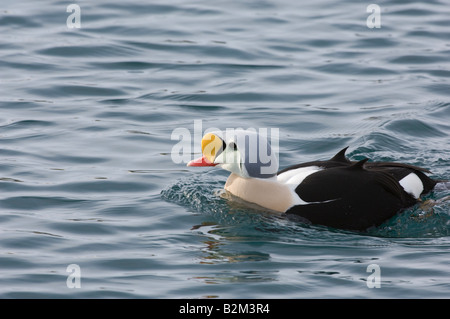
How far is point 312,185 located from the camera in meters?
5.91

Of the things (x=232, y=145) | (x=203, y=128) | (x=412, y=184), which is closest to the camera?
(x=232, y=145)

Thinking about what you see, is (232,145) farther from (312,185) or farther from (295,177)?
(312,185)

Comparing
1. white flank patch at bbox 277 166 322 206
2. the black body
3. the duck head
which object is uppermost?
the duck head

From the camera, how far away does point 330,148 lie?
7969 millimetres

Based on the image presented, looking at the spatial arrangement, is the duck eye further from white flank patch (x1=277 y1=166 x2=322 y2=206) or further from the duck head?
white flank patch (x1=277 y1=166 x2=322 y2=206)

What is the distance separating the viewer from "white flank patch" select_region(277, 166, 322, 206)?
5.97m

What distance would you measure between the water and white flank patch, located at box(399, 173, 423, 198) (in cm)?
14

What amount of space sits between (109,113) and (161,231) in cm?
296

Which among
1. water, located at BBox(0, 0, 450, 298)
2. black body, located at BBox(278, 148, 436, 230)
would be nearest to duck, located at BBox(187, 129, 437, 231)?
black body, located at BBox(278, 148, 436, 230)

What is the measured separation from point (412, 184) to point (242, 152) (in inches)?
50.7

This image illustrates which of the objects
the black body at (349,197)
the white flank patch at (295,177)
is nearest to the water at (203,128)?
the black body at (349,197)

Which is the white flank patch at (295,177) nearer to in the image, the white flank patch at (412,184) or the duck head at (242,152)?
the duck head at (242,152)

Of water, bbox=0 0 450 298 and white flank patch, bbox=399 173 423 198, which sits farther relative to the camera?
white flank patch, bbox=399 173 423 198

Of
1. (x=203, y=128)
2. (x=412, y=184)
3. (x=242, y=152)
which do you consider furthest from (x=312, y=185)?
(x=203, y=128)
